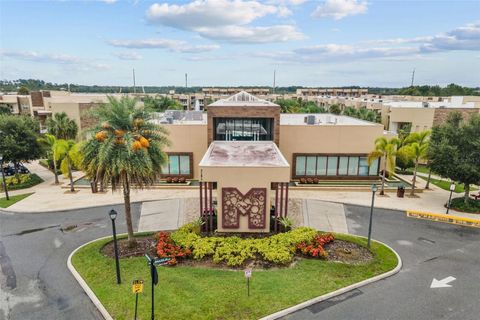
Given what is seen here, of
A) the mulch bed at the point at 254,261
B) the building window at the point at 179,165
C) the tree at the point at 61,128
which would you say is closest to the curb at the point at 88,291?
the mulch bed at the point at 254,261

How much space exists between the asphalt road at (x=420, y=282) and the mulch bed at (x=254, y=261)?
211 cm

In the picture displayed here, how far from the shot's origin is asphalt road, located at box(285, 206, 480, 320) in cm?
1273

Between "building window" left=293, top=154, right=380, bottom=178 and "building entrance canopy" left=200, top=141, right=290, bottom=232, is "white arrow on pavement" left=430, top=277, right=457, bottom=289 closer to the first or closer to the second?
"building entrance canopy" left=200, top=141, right=290, bottom=232

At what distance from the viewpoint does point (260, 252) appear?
56.5 ft

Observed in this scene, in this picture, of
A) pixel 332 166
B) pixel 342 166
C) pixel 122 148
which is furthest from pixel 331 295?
pixel 342 166

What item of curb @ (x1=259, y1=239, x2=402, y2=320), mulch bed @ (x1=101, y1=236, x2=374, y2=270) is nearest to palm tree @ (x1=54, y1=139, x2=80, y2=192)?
mulch bed @ (x1=101, y1=236, x2=374, y2=270)

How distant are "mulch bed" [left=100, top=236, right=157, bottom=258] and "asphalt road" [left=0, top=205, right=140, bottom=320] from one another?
82.5 inches

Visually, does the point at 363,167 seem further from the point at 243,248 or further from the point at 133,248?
the point at 133,248

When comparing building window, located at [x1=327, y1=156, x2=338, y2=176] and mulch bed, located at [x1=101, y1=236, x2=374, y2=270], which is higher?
building window, located at [x1=327, y1=156, x2=338, y2=176]

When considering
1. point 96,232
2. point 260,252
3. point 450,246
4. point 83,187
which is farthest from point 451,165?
point 83,187

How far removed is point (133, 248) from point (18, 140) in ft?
74.4

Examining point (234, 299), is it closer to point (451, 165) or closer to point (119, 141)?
point (119, 141)

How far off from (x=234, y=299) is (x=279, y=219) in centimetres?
826

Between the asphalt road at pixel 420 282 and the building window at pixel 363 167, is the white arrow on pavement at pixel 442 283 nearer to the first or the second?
the asphalt road at pixel 420 282
